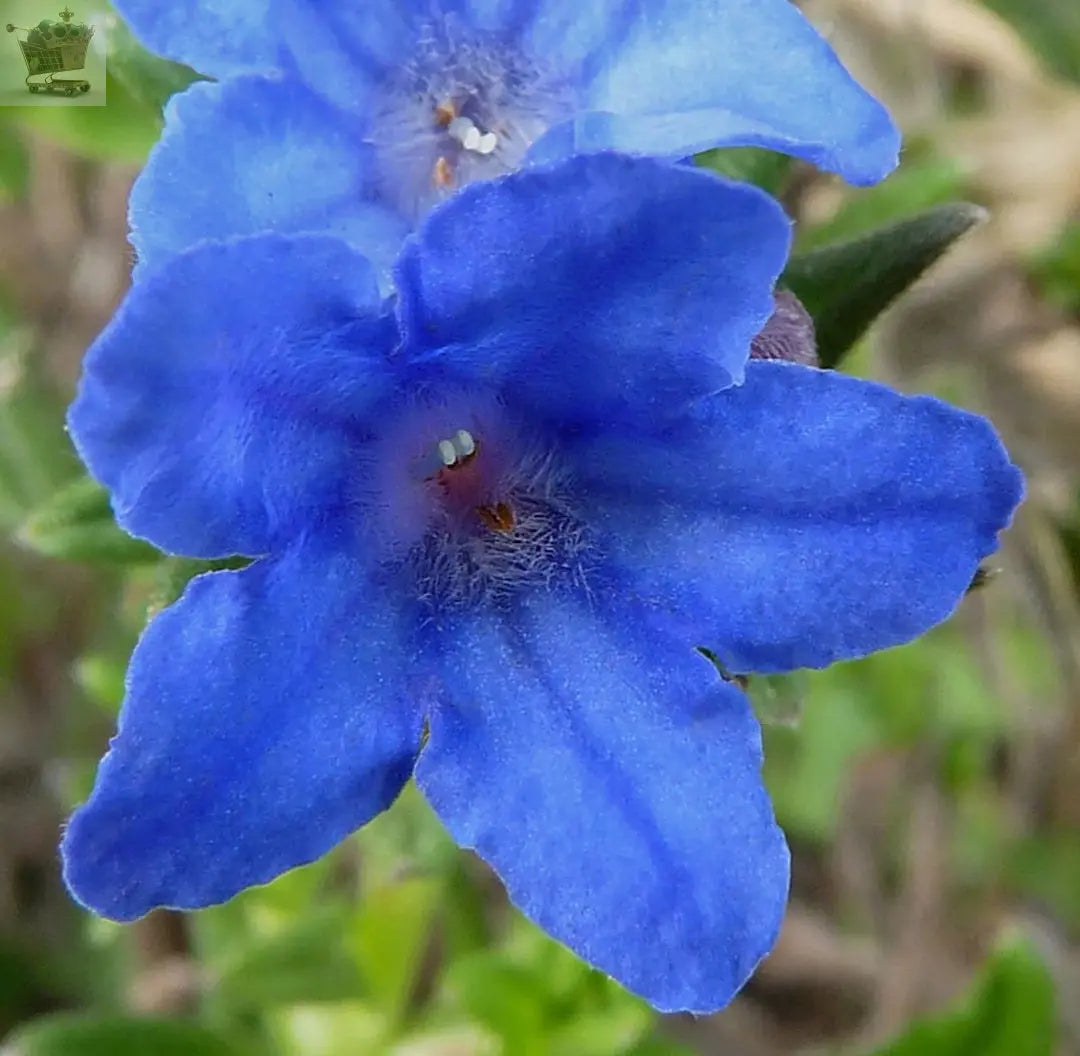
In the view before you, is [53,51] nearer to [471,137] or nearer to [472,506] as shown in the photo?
[471,137]

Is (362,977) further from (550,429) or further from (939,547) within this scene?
(939,547)

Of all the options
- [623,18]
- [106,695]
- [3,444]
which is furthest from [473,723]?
[3,444]

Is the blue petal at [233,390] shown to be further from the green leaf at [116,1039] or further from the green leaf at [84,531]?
the green leaf at [116,1039]

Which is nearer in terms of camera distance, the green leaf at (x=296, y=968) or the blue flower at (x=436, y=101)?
the blue flower at (x=436, y=101)

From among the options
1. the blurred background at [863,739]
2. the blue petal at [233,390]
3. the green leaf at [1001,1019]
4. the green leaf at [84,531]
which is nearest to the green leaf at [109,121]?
the blurred background at [863,739]

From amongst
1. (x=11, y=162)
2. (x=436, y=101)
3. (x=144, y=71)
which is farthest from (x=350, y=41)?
(x=11, y=162)

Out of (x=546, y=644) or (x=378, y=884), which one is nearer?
(x=546, y=644)

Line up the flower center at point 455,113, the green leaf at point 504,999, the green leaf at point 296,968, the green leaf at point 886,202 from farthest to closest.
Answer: the green leaf at point 886,202, the green leaf at point 296,968, the green leaf at point 504,999, the flower center at point 455,113

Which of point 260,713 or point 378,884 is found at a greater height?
point 260,713
